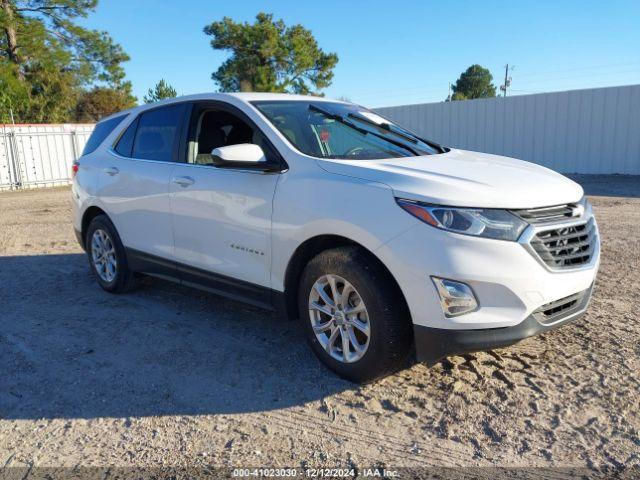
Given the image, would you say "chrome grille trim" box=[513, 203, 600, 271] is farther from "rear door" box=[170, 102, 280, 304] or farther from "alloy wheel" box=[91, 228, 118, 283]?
"alloy wheel" box=[91, 228, 118, 283]

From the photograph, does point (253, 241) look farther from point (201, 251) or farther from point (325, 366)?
point (325, 366)

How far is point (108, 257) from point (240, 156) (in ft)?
8.21

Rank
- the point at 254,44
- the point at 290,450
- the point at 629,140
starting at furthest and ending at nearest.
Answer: the point at 254,44 → the point at 629,140 → the point at 290,450

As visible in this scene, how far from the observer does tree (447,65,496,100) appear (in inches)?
3078

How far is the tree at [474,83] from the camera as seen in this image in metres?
78.2

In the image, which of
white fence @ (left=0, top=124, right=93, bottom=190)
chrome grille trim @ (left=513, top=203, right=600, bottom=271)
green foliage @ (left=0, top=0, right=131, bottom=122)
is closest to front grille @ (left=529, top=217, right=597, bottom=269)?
chrome grille trim @ (left=513, top=203, right=600, bottom=271)

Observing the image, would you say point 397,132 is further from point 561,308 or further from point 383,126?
point 561,308

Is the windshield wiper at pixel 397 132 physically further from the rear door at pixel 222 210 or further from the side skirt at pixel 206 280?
the side skirt at pixel 206 280

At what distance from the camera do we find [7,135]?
60.8 ft

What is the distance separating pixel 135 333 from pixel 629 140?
51.7ft

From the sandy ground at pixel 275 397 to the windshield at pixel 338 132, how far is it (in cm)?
146

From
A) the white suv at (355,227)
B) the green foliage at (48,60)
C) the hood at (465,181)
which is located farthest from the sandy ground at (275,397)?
the green foliage at (48,60)

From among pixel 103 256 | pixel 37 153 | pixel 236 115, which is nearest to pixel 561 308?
pixel 236 115

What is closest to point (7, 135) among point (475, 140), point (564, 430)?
point (475, 140)
